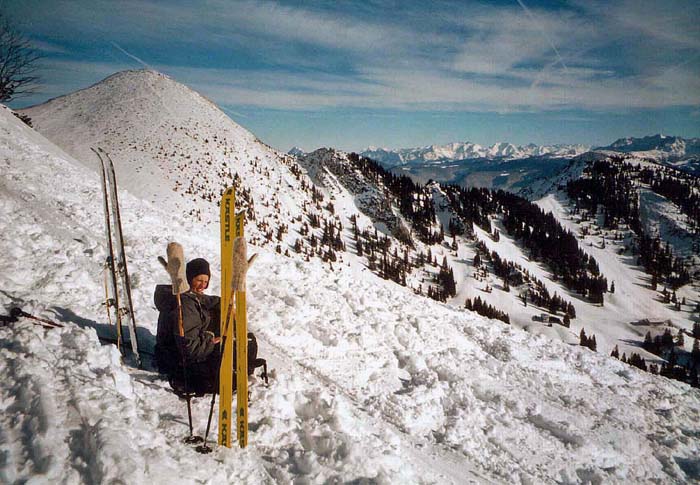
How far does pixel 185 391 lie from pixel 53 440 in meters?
1.65

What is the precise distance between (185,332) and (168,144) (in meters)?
38.8

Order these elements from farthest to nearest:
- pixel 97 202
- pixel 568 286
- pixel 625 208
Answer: pixel 625 208 < pixel 568 286 < pixel 97 202

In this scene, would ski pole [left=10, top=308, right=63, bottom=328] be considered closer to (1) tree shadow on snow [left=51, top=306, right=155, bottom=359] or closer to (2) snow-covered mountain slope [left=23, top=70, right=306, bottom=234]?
(1) tree shadow on snow [left=51, top=306, right=155, bottom=359]

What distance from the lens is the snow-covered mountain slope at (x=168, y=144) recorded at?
98.2 ft

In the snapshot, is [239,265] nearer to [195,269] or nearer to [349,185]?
[195,269]

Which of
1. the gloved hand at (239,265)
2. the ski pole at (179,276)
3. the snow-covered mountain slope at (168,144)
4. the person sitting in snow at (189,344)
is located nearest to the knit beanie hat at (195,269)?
the person sitting in snow at (189,344)

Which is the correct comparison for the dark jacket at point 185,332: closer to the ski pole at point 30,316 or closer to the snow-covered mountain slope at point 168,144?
the ski pole at point 30,316

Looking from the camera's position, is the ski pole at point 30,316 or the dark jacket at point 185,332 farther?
the ski pole at point 30,316

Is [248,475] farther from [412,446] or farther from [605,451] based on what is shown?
[605,451]

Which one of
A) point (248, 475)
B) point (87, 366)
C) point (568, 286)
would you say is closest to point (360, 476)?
point (248, 475)

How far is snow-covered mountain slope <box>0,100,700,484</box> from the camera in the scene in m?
3.57

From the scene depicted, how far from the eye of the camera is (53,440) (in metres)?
3.10

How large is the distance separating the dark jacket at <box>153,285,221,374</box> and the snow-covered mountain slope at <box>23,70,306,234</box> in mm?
23527

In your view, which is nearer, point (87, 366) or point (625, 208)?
point (87, 366)
